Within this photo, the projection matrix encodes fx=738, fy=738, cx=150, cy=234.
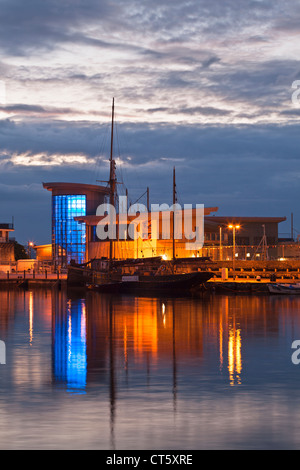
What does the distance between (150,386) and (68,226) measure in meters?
134

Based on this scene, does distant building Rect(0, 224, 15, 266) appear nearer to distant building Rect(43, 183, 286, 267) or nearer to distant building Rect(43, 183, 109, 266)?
distant building Rect(43, 183, 286, 267)

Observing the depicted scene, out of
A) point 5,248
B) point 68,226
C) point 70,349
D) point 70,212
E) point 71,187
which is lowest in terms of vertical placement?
point 70,349

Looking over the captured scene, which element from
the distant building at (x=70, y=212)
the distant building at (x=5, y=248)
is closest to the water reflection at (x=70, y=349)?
the distant building at (x=5, y=248)

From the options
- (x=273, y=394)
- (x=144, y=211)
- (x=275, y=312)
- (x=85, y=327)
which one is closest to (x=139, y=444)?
(x=273, y=394)

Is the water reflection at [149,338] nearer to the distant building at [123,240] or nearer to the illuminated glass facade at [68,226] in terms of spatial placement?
the distant building at [123,240]

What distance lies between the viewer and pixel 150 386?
22000 millimetres

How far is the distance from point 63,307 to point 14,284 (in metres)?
47.1

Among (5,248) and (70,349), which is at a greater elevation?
(5,248)

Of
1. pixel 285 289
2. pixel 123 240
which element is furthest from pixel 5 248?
pixel 285 289

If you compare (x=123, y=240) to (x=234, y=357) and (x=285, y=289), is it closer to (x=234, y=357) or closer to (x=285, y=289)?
(x=285, y=289)

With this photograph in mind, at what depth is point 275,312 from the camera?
5325cm

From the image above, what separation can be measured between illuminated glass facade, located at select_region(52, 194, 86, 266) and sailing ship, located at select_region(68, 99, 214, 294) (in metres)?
45.8

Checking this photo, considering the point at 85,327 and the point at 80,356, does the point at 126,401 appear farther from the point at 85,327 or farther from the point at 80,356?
the point at 85,327
